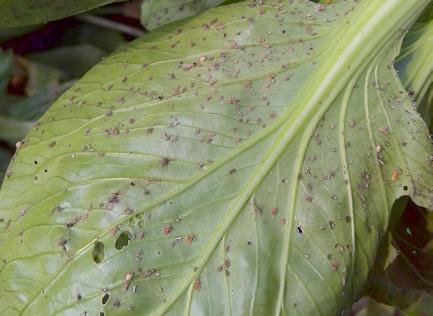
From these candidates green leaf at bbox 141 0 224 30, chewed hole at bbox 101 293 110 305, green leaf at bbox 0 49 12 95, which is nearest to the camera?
chewed hole at bbox 101 293 110 305

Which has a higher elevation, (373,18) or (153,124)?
(373,18)

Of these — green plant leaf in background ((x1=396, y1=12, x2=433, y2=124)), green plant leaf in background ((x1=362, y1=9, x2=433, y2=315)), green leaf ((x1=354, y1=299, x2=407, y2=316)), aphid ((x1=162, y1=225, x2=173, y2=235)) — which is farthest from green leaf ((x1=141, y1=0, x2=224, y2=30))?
green leaf ((x1=354, y1=299, x2=407, y2=316))

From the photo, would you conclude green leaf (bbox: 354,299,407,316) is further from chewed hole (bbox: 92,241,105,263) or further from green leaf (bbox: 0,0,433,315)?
chewed hole (bbox: 92,241,105,263)

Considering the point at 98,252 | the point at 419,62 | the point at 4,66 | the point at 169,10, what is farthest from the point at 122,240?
the point at 4,66

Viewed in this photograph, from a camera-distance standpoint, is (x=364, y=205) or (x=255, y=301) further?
(x=364, y=205)

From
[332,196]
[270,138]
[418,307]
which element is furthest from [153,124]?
[418,307]

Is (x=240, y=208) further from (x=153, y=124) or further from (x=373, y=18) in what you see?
(x=373, y=18)

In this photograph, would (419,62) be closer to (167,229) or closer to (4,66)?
(167,229)
